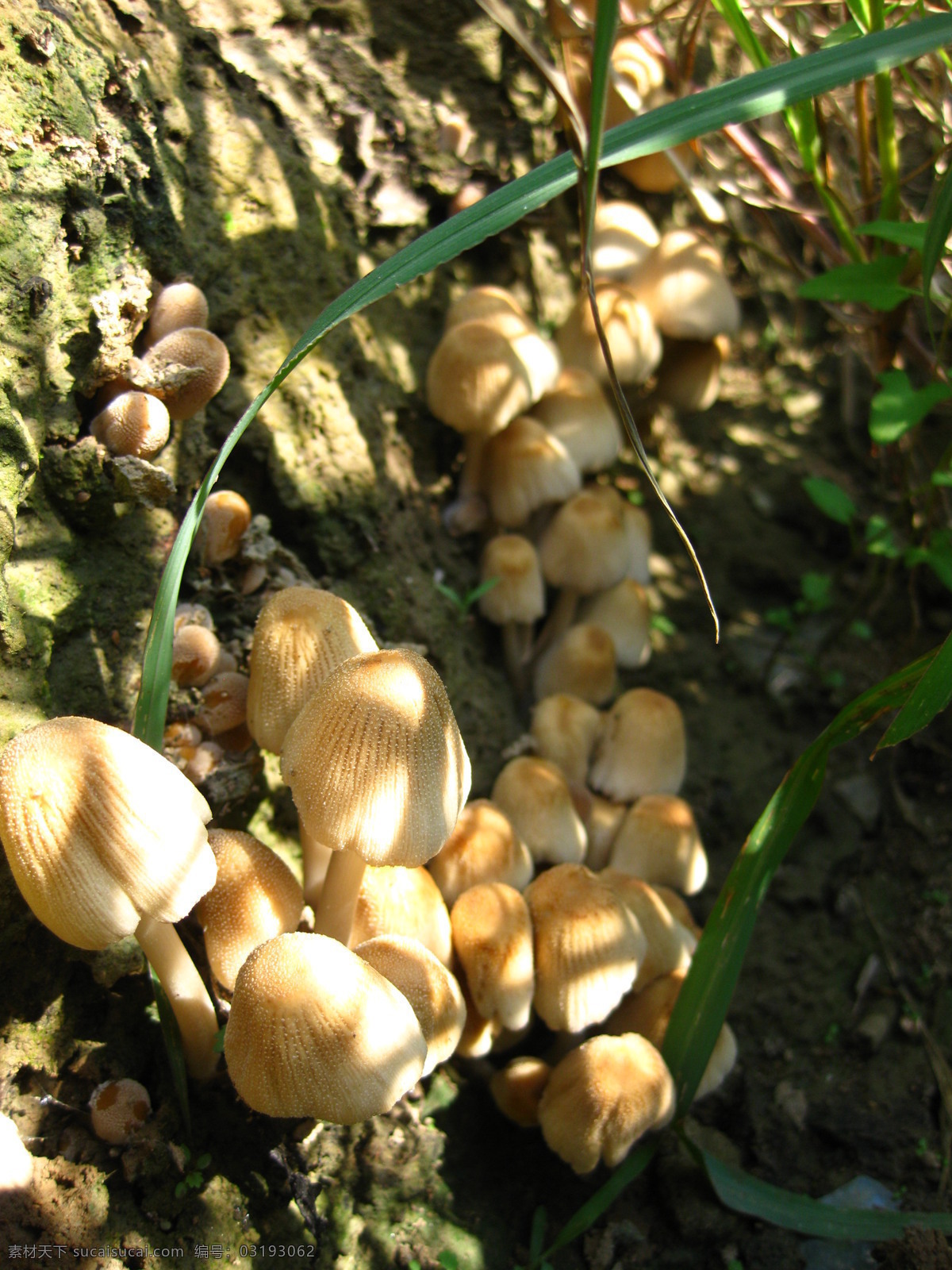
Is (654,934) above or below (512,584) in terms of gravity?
below

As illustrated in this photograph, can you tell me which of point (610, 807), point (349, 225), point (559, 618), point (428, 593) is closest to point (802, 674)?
point (559, 618)

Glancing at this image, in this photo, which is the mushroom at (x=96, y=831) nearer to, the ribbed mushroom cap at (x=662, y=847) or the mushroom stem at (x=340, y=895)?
the mushroom stem at (x=340, y=895)

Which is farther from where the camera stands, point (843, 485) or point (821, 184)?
point (843, 485)

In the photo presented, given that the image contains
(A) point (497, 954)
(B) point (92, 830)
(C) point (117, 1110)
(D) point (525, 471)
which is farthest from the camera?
(D) point (525, 471)

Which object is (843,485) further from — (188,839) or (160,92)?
(188,839)

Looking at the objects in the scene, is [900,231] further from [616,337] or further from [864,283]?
[616,337]

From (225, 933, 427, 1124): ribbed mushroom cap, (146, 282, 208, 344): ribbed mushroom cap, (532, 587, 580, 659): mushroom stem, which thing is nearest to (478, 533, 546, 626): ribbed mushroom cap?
(532, 587, 580, 659): mushroom stem

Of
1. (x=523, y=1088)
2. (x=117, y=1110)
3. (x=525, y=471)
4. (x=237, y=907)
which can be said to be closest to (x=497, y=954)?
(x=523, y=1088)
